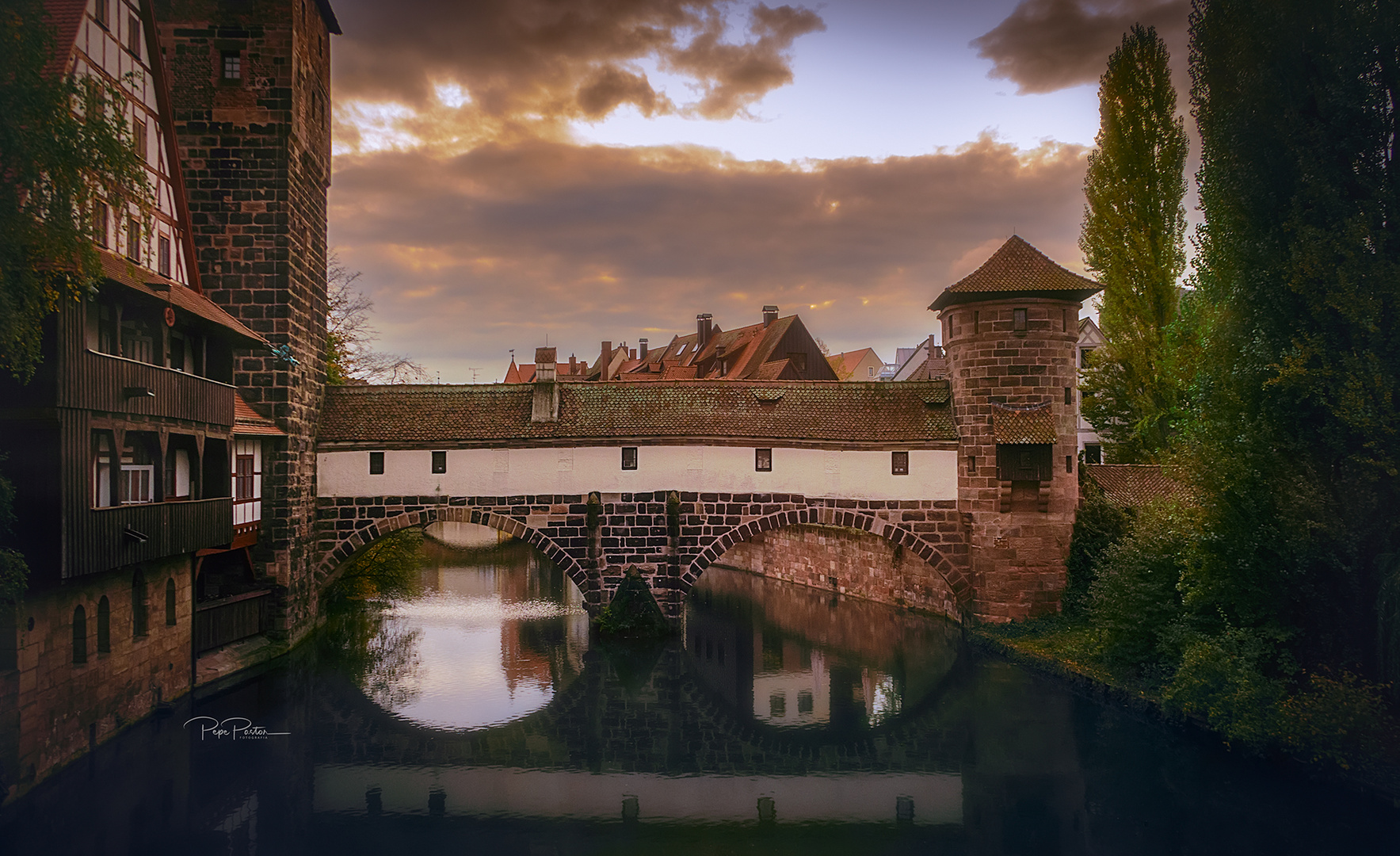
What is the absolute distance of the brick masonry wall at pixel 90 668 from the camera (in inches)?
469

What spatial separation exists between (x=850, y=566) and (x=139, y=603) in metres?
21.3

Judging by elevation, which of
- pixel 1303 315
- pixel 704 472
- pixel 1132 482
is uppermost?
pixel 1303 315

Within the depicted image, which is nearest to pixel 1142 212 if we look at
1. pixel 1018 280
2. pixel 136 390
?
pixel 1018 280

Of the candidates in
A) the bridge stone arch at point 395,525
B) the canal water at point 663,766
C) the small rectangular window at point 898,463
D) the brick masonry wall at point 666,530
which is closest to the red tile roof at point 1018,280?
the small rectangular window at point 898,463

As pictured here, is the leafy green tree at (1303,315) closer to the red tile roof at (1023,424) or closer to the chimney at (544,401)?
the red tile roof at (1023,424)

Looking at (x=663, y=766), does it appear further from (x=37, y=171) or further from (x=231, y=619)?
(x=37, y=171)

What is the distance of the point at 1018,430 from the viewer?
2147 cm

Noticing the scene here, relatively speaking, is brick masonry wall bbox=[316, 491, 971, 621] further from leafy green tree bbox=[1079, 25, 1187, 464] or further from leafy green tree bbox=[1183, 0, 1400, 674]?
leafy green tree bbox=[1079, 25, 1187, 464]

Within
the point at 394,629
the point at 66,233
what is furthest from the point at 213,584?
the point at 66,233

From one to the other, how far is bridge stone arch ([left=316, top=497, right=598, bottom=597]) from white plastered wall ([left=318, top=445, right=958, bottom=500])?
2.05 ft

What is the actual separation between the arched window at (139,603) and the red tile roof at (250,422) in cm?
417

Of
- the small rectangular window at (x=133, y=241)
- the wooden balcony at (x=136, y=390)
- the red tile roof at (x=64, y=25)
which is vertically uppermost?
the red tile roof at (x=64, y=25)

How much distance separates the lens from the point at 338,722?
54.6 feet

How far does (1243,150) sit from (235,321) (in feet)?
65.7
